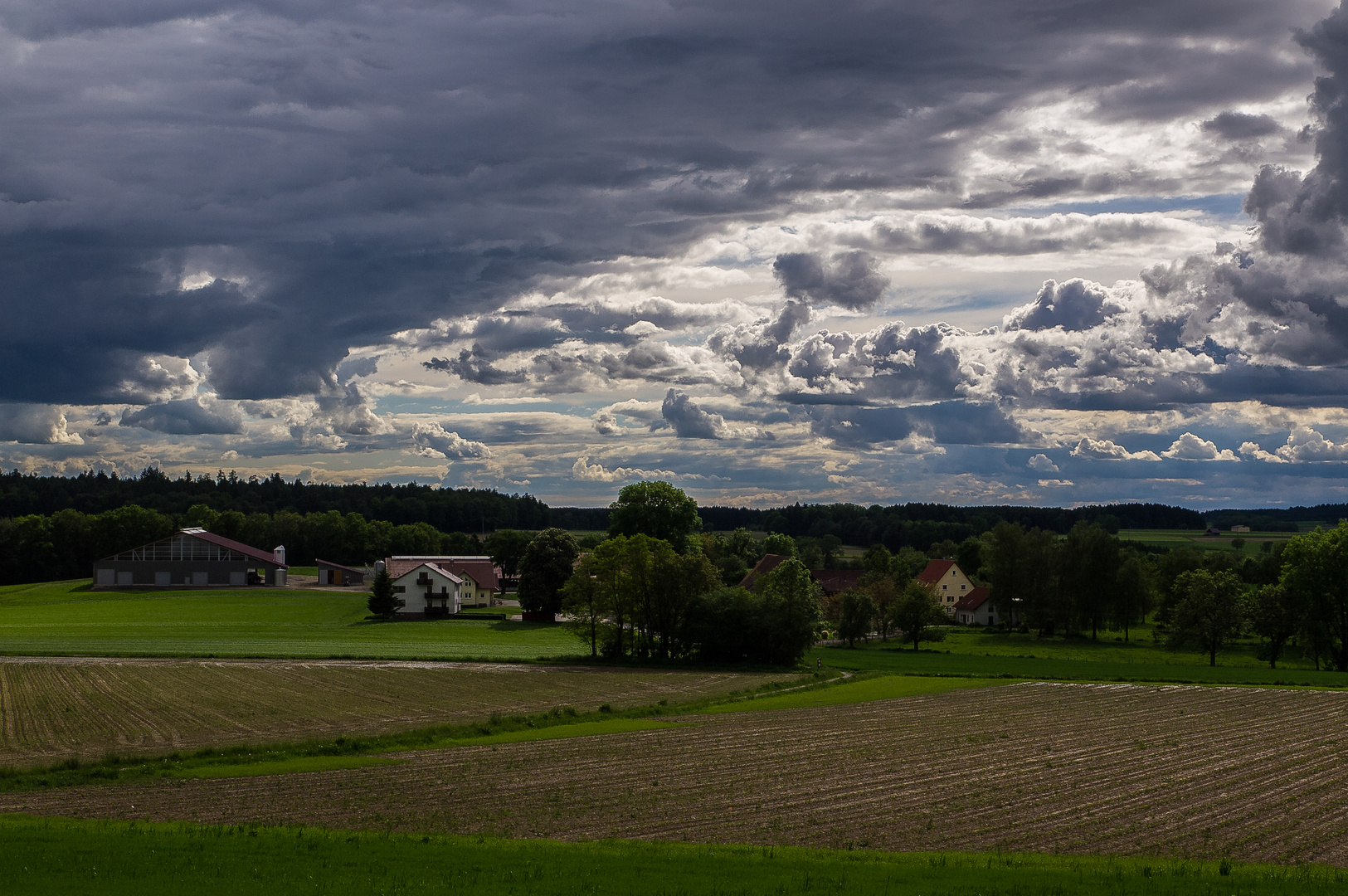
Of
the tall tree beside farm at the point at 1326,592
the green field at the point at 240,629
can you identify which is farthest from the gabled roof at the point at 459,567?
the tall tree beside farm at the point at 1326,592

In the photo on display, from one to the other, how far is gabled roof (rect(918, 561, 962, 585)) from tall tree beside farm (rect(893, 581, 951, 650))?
150 ft

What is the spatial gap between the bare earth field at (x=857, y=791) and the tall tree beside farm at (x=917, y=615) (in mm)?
51889

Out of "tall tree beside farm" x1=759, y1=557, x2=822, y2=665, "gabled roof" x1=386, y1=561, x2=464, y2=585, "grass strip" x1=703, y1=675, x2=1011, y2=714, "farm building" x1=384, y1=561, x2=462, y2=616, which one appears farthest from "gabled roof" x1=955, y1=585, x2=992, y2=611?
"grass strip" x1=703, y1=675, x2=1011, y2=714

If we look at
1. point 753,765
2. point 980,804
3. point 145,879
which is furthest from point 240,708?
point 980,804

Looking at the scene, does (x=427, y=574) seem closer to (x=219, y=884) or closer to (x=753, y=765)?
(x=753, y=765)

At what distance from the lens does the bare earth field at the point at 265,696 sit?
38.0m

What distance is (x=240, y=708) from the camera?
45.1 meters

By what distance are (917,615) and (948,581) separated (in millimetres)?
53016

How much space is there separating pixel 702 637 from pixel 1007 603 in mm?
58372

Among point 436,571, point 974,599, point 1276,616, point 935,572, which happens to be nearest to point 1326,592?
point 1276,616

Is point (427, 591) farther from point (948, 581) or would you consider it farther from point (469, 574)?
point (948, 581)

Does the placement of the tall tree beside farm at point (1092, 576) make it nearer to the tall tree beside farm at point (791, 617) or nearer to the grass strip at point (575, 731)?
the tall tree beside farm at point (791, 617)

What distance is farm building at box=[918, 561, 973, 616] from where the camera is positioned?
142m

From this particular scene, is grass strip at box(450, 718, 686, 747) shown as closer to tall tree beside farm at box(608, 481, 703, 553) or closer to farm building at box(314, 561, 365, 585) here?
tall tree beside farm at box(608, 481, 703, 553)
